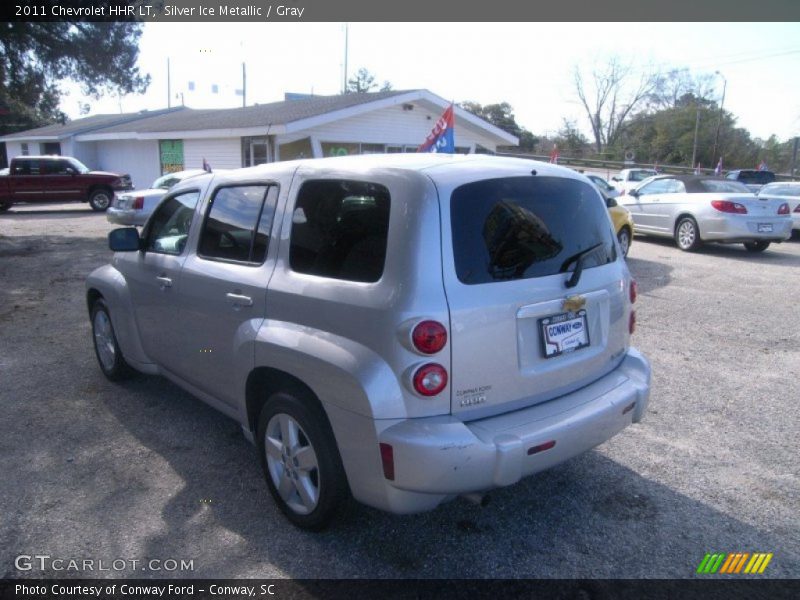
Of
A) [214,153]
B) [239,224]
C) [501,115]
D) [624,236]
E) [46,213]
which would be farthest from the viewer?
[501,115]

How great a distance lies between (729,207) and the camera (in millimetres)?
12031

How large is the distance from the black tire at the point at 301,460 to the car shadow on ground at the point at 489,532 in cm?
12

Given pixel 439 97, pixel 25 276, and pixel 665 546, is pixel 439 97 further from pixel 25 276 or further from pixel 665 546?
pixel 665 546

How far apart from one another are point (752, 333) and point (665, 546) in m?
4.65

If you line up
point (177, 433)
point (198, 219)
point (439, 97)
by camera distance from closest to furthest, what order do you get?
1. point (198, 219)
2. point (177, 433)
3. point (439, 97)

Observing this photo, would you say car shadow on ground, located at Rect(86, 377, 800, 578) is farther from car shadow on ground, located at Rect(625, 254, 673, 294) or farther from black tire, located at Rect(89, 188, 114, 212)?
black tire, located at Rect(89, 188, 114, 212)

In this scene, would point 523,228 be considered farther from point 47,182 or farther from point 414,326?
point 47,182

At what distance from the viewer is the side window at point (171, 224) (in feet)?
13.9

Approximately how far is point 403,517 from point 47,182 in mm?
22731

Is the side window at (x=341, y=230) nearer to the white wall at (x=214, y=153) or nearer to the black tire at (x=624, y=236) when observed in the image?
the black tire at (x=624, y=236)

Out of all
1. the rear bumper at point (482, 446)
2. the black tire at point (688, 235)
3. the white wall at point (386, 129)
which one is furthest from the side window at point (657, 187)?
the rear bumper at point (482, 446)

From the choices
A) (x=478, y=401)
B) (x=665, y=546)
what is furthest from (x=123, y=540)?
(x=665, y=546)

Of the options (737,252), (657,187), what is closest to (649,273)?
(737,252)

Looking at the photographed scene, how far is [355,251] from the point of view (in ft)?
9.50
